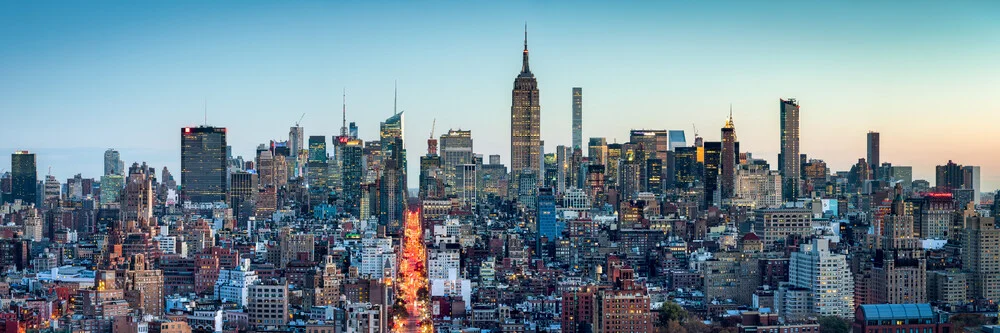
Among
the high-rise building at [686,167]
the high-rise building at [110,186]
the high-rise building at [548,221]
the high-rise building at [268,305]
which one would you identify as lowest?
the high-rise building at [268,305]

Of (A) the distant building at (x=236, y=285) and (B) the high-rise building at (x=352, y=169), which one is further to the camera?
(B) the high-rise building at (x=352, y=169)

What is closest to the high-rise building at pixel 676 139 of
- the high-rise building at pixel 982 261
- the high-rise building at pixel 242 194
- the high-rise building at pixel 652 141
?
the high-rise building at pixel 652 141

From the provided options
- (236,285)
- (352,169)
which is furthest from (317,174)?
(236,285)

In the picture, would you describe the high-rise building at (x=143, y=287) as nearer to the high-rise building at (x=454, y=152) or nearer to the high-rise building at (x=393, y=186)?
the high-rise building at (x=393, y=186)

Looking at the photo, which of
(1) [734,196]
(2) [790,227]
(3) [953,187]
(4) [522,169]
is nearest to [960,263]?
(2) [790,227]

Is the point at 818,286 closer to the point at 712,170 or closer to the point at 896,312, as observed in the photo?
the point at 896,312

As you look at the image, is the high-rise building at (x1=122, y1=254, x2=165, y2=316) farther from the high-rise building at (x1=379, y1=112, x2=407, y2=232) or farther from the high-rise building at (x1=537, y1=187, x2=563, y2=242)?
the high-rise building at (x1=379, y1=112, x2=407, y2=232)
